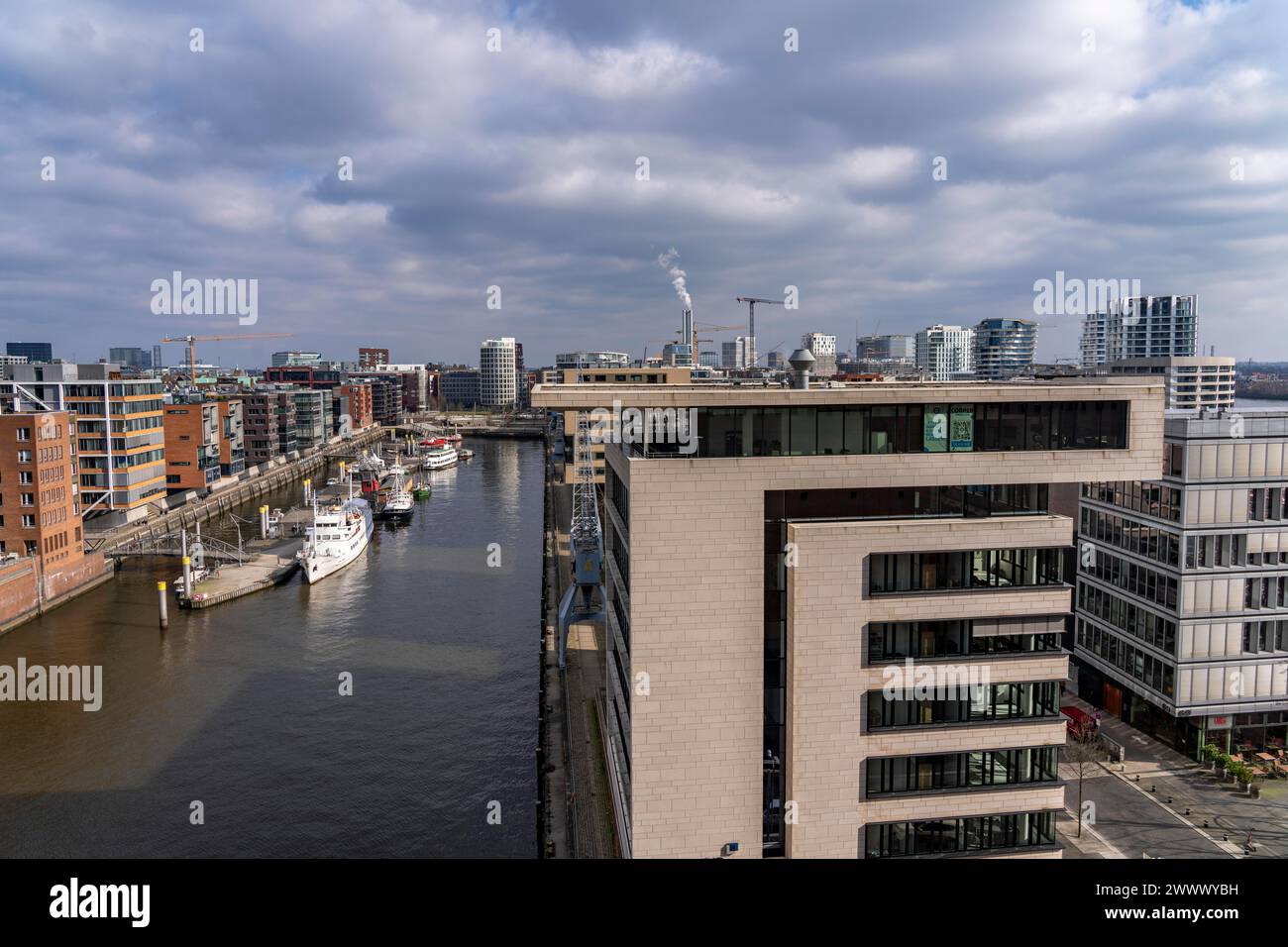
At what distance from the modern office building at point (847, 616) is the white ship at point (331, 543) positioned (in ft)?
126

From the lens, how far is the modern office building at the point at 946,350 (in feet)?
510

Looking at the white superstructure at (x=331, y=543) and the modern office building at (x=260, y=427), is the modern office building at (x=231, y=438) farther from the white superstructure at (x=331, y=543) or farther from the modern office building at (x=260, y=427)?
the white superstructure at (x=331, y=543)

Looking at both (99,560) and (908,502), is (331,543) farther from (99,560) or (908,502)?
(908,502)

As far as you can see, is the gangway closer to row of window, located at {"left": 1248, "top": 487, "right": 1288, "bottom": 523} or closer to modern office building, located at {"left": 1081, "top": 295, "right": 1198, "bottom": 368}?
row of window, located at {"left": 1248, "top": 487, "right": 1288, "bottom": 523}

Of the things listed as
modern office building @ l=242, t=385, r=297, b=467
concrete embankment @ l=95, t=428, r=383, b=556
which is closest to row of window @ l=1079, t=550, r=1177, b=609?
concrete embankment @ l=95, t=428, r=383, b=556

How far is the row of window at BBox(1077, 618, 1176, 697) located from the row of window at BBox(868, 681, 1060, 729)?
1188cm

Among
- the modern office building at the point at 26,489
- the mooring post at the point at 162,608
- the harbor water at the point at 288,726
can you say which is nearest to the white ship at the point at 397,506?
the harbor water at the point at 288,726

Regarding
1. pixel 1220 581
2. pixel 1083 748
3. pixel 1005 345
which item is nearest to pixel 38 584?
pixel 1083 748

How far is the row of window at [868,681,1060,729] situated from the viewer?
54.7ft
